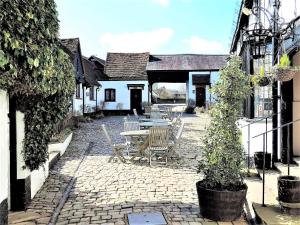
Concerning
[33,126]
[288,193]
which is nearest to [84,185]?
[33,126]

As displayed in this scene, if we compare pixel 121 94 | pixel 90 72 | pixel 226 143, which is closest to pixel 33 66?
pixel 226 143

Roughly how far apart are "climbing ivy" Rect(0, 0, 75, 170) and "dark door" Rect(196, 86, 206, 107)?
2822 cm

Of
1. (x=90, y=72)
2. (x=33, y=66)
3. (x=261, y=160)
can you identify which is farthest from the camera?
(x=90, y=72)

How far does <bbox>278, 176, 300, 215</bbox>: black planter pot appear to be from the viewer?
185 inches

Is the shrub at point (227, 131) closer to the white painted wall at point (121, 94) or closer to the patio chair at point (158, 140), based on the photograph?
the patio chair at point (158, 140)

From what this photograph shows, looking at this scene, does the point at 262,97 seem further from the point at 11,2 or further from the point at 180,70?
the point at 180,70

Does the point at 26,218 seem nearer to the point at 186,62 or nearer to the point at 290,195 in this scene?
the point at 290,195

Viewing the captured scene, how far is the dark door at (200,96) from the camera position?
113ft

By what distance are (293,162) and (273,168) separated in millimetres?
412

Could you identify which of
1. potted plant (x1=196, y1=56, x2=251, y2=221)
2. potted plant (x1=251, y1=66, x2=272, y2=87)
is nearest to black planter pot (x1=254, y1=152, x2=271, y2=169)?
potted plant (x1=251, y1=66, x2=272, y2=87)

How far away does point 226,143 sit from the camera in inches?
201

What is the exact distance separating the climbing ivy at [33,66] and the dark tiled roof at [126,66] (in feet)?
90.2

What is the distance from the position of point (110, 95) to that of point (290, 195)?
30.3 metres

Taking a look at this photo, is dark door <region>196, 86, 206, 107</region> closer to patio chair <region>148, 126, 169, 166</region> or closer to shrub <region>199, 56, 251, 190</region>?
patio chair <region>148, 126, 169, 166</region>
